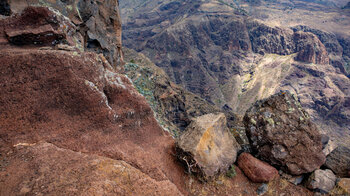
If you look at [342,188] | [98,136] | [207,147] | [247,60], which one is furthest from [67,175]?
[247,60]

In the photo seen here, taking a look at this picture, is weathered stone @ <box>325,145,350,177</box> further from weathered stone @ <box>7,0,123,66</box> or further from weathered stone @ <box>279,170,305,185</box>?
weathered stone @ <box>7,0,123,66</box>

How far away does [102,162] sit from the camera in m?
4.38

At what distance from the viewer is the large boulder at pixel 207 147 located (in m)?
6.86

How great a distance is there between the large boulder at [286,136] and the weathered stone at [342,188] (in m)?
0.93

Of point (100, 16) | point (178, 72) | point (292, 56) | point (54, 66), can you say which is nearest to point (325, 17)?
point (292, 56)

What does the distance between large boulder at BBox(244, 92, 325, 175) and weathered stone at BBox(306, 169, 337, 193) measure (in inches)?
12.1

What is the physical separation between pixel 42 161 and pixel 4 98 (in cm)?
217

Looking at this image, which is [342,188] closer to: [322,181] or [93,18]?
[322,181]

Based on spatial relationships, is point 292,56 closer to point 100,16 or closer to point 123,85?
point 100,16

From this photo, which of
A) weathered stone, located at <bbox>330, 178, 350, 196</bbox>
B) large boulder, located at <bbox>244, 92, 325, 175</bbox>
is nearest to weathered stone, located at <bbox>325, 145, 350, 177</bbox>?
large boulder, located at <bbox>244, 92, 325, 175</bbox>

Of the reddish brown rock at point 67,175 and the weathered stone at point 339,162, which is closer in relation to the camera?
the reddish brown rock at point 67,175

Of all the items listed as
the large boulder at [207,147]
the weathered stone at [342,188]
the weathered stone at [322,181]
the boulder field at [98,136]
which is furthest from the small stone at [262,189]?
the weathered stone at [342,188]

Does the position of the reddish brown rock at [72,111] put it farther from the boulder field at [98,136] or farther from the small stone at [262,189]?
the small stone at [262,189]

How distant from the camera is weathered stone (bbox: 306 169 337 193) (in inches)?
Result: 288
